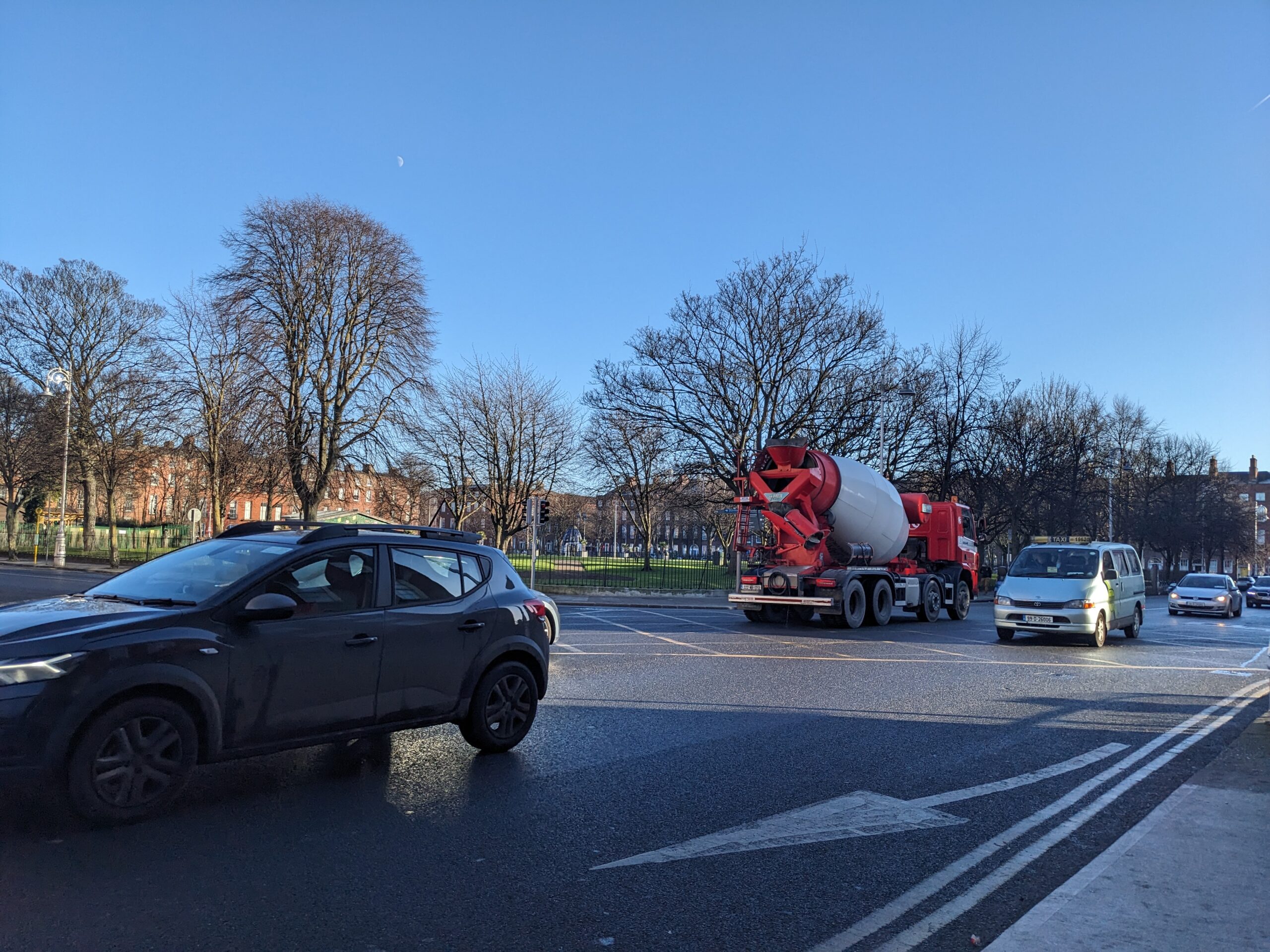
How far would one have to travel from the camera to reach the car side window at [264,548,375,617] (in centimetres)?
559

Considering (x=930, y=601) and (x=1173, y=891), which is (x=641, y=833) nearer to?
(x=1173, y=891)

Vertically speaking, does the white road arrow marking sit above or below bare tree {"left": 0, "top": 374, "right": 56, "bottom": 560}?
below

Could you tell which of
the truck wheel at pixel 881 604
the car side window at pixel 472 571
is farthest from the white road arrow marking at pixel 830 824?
the truck wheel at pixel 881 604

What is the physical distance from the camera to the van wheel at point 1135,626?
18609 mm

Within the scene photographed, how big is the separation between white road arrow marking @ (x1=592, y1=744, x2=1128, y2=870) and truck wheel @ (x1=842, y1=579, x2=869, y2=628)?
12946 mm

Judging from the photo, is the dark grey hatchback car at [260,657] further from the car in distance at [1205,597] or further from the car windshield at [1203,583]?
the car windshield at [1203,583]

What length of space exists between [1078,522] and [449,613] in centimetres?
4877

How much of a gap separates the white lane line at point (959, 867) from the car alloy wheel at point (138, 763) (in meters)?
3.50

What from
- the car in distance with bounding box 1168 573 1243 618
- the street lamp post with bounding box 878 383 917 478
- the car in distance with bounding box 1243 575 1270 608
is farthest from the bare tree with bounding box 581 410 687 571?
the car in distance with bounding box 1243 575 1270 608

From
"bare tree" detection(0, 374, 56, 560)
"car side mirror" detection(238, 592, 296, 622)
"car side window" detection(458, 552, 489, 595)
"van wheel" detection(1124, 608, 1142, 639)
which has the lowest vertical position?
"van wheel" detection(1124, 608, 1142, 639)

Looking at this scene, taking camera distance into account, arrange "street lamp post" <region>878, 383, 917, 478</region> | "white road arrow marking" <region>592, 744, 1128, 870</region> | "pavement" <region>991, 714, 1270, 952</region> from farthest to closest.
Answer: "street lamp post" <region>878, 383, 917, 478</region>
"white road arrow marking" <region>592, 744, 1128, 870</region>
"pavement" <region>991, 714, 1270, 952</region>

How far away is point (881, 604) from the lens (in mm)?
20562

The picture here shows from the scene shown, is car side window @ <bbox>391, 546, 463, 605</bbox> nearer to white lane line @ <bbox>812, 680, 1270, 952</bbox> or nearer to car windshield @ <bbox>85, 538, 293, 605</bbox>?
car windshield @ <bbox>85, 538, 293, 605</bbox>

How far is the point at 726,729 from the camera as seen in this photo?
26.3 ft
